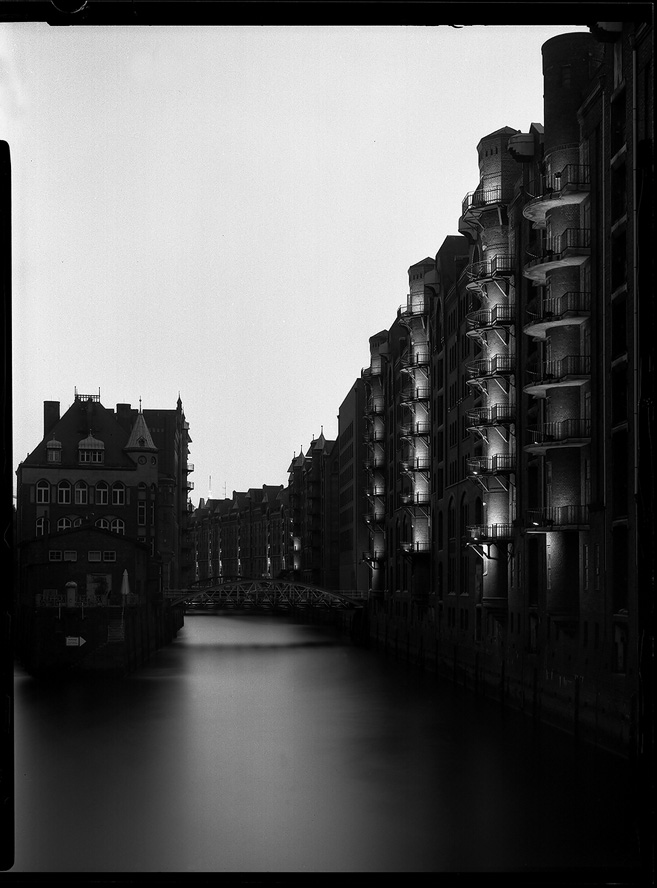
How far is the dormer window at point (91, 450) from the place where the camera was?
49.6 m

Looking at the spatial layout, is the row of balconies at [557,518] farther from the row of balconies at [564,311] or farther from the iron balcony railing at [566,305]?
the iron balcony railing at [566,305]

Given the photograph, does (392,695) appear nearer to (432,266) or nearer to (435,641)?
(435,641)

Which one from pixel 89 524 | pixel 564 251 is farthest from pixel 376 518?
pixel 564 251

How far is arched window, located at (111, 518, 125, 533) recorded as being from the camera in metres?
47.8

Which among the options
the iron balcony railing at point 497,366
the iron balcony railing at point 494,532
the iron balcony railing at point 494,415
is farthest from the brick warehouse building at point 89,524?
the iron balcony railing at point 497,366

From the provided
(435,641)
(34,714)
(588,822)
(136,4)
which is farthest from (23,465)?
(136,4)

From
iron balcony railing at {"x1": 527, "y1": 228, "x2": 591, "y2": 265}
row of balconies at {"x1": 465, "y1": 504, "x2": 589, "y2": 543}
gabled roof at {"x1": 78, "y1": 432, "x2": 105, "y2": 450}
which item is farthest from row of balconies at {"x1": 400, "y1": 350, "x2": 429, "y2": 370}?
iron balcony railing at {"x1": 527, "y1": 228, "x2": 591, "y2": 265}

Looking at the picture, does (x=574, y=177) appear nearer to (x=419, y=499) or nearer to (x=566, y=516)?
(x=566, y=516)

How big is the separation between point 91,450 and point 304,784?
98.6 feet

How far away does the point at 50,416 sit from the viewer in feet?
167

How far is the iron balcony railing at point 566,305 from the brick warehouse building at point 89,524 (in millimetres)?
20323

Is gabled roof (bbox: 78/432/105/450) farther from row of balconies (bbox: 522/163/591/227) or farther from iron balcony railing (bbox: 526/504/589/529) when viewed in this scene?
row of balconies (bbox: 522/163/591/227)

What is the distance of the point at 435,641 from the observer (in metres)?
38.6

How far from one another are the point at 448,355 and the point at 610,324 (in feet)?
69.3
